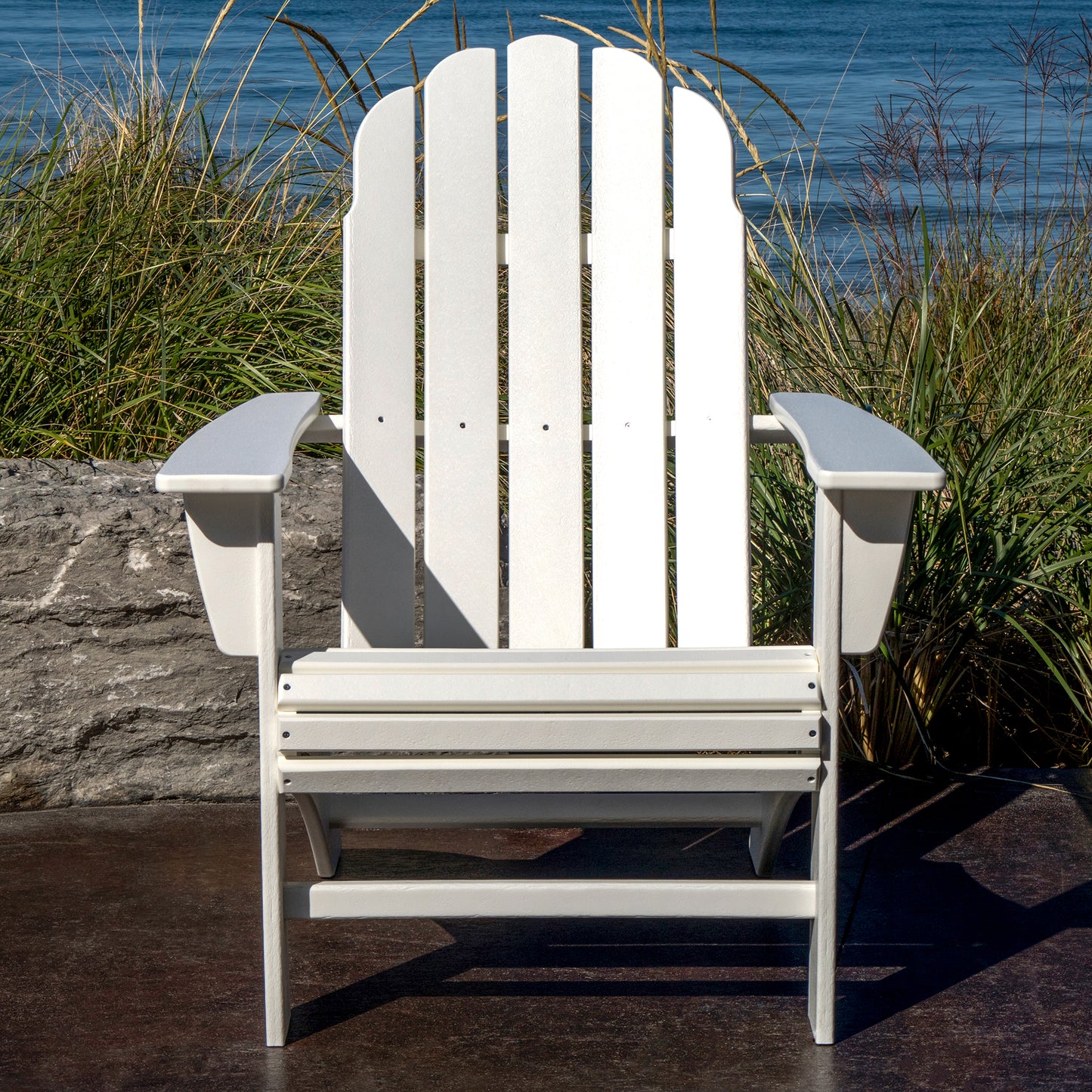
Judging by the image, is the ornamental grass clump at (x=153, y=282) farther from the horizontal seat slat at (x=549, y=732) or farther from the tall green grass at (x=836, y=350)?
the horizontal seat slat at (x=549, y=732)

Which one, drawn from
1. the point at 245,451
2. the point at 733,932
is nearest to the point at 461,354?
the point at 245,451

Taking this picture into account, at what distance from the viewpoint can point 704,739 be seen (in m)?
1.55

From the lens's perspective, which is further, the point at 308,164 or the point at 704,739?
the point at 308,164

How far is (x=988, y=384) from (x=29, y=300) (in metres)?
2.03

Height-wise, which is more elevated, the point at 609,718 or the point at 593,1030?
the point at 609,718

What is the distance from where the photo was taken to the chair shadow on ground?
1812 mm

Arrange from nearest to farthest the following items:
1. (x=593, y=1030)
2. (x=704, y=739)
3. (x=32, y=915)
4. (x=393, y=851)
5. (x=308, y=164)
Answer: (x=704, y=739)
(x=593, y=1030)
(x=32, y=915)
(x=393, y=851)
(x=308, y=164)

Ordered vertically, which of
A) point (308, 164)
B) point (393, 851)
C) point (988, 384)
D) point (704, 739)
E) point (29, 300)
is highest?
point (308, 164)

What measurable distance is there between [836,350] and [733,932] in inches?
51.7

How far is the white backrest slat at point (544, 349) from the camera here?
2.03 meters

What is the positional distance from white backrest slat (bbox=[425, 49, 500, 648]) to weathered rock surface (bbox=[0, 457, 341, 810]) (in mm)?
351

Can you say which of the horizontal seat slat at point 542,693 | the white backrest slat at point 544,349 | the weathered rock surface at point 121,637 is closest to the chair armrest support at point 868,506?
the horizontal seat slat at point 542,693

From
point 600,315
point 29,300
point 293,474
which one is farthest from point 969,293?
point 29,300

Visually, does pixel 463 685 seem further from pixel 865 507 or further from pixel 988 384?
pixel 988 384
